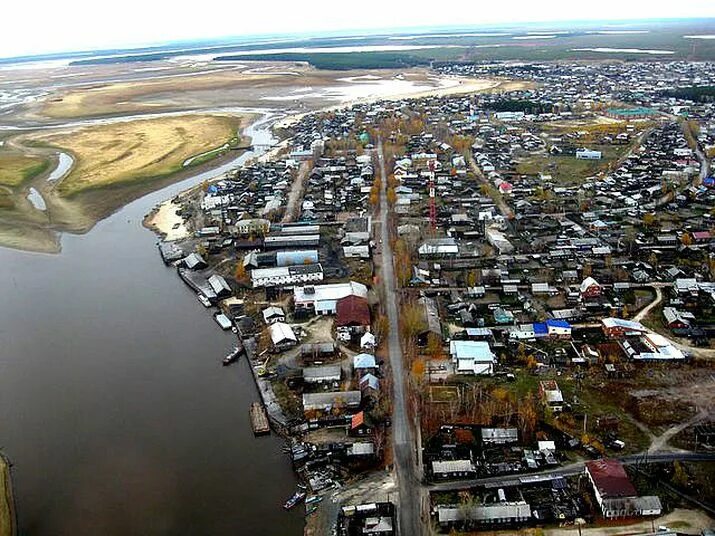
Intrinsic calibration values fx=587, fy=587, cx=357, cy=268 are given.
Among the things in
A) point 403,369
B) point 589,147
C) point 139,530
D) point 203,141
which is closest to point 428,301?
point 403,369

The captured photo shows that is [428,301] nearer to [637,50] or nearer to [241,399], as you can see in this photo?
[241,399]

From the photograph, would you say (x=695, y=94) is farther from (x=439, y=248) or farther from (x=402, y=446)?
(x=402, y=446)

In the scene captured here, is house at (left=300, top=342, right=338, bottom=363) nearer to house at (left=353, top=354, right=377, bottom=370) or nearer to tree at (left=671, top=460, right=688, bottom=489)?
house at (left=353, top=354, right=377, bottom=370)

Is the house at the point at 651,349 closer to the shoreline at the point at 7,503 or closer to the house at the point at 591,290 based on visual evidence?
the house at the point at 591,290

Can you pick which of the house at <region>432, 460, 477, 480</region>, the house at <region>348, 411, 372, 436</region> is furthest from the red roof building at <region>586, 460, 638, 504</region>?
the house at <region>348, 411, 372, 436</region>

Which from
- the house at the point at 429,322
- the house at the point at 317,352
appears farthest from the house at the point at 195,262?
the house at the point at 429,322
